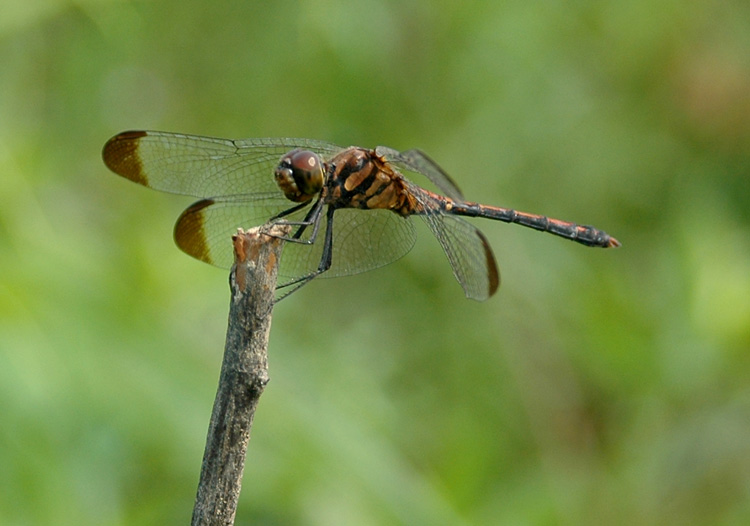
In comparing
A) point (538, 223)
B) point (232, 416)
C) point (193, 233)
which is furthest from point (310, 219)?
point (232, 416)

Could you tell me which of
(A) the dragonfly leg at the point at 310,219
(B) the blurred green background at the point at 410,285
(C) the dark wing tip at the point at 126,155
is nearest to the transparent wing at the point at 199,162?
(C) the dark wing tip at the point at 126,155

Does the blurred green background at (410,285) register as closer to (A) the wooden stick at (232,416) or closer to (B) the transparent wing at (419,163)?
(B) the transparent wing at (419,163)

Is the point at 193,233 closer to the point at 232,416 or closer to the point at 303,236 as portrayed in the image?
the point at 303,236

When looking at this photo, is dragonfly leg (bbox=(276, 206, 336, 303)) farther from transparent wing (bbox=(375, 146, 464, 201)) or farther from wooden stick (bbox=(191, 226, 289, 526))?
wooden stick (bbox=(191, 226, 289, 526))

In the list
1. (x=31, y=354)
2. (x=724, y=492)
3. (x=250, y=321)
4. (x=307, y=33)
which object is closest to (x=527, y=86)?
(x=307, y=33)

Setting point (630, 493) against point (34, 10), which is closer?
point (630, 493)

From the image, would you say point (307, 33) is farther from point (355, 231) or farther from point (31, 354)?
point (31, 354)

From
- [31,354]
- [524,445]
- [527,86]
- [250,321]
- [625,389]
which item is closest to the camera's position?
[250,321]
